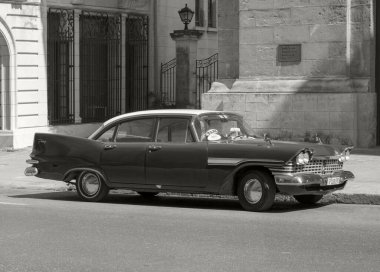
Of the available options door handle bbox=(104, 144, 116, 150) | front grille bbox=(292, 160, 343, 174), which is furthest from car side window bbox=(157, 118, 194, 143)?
front grille bbox=(292, 160, 343, 174)

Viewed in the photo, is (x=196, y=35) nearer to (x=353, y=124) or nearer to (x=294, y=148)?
(x=353, y=124)

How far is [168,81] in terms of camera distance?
3020cm

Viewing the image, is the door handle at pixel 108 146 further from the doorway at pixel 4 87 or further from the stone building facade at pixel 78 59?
the doorway at pixel 4 87

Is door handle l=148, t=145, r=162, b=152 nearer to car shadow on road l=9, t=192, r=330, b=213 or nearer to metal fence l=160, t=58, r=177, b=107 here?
car shadow on road l=9, t=192, r=330, b=213

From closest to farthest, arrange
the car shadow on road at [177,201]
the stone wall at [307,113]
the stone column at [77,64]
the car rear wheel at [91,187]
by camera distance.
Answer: the car shadow on road at [177,201]
the car rear wheel at [91,187]
the stone wall at [307,113]
the stone column at [77,64]

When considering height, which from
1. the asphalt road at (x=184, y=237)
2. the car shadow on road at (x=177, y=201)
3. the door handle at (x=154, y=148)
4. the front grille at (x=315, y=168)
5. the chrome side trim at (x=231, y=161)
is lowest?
the car shadow on road at (x=177, y=201)

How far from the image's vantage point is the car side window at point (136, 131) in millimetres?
13398

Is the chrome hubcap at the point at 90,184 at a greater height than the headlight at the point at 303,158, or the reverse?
the headlight at the point at 303,158

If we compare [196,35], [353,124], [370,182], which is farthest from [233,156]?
[196,35]

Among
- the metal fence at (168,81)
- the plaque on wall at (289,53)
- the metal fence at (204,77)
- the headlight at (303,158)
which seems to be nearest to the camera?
the headlight at (303,158)

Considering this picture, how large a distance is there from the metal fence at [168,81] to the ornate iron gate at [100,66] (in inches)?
65.4

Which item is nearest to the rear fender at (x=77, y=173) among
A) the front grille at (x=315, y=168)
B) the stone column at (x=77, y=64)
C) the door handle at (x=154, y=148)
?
the door handle at (x=154, y=148)

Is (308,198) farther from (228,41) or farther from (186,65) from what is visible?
(186,65)

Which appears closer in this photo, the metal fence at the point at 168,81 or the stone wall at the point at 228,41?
the stone wall at the point at 228,41
